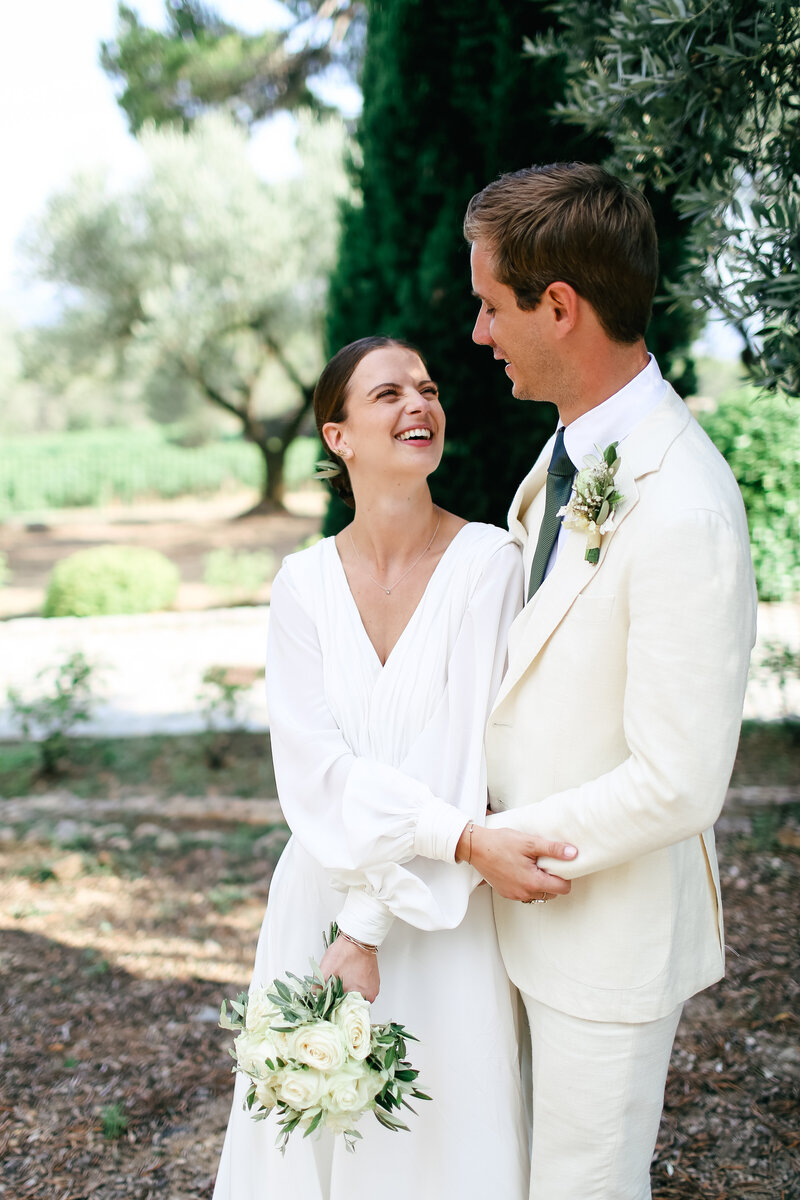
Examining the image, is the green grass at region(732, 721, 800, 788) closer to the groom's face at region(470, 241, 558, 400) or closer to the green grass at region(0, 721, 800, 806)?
the green grass at region(0, 721, 800, 806)

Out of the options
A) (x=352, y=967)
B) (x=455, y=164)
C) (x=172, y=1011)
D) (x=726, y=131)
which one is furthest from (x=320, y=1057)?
(x=455, y=164)

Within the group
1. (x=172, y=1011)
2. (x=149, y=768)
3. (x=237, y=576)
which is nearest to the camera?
(x=172, y=1011)

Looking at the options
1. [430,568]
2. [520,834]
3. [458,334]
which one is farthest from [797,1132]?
[458,334]

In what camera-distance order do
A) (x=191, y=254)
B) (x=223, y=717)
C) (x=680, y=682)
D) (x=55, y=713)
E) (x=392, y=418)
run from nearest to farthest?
(x=680, y=682), (x=392, y=418), (x=55, y=713), (x=223, y=717), (x=191, y=254)

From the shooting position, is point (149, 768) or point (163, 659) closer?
point (149, 768)

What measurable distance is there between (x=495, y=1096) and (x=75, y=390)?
78.9 ft

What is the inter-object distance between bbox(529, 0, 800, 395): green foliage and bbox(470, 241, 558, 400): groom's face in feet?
3.13

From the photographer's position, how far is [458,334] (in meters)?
4.48

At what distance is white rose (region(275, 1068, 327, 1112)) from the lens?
5.28 feet

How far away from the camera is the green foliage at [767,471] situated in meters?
8.29

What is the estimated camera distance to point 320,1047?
162 centimetres

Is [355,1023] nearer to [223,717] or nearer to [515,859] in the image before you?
[515,859]

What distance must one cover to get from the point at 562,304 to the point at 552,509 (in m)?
0.38

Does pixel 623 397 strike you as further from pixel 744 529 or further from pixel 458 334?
pixel 458 334
